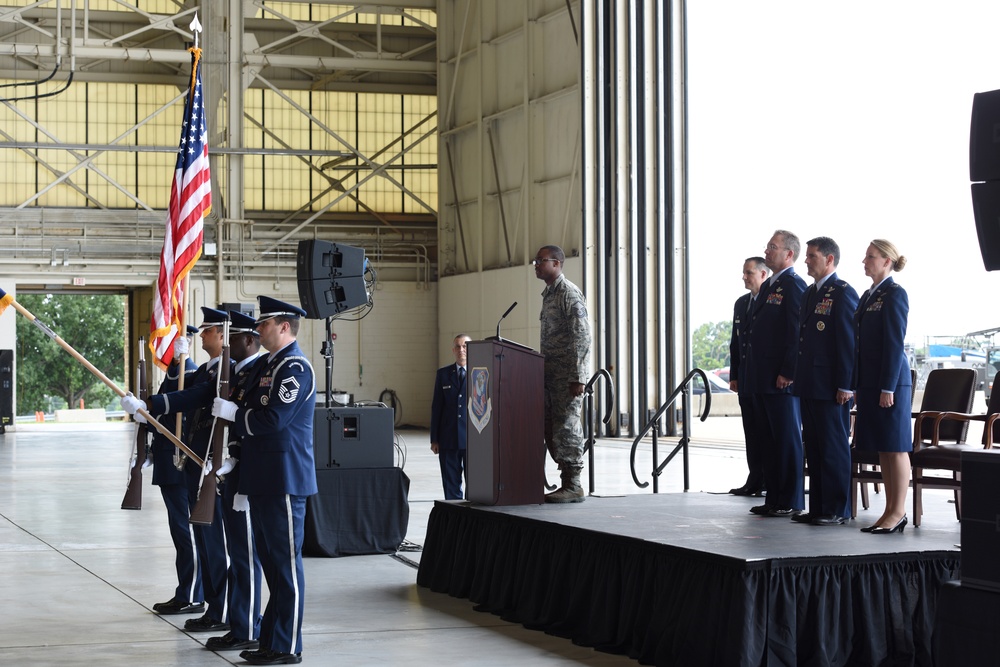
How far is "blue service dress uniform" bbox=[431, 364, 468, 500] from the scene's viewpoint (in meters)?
9.97

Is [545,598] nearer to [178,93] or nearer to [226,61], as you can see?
[226,61]

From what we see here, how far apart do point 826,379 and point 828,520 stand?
774 mm

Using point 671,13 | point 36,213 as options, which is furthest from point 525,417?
point 36,213

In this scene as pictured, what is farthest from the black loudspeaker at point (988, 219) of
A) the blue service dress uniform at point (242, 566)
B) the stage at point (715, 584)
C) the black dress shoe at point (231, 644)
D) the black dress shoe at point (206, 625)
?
the black dress shoe at point (206, 625)

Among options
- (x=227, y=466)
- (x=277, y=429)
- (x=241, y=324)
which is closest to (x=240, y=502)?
(x=227, y=466)

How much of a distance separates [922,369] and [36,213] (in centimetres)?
2219

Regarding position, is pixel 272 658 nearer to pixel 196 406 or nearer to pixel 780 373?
pixel 196 406

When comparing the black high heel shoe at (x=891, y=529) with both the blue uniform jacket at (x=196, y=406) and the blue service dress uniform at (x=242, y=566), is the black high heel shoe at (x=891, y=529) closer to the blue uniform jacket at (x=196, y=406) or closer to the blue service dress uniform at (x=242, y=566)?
the blue service dress uniform at (x=242, y=566)

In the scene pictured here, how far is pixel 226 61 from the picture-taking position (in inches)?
939

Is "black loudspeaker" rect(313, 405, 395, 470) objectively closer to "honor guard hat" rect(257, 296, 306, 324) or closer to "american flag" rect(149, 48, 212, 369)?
"american flag" rect(149, 48, 212, 369)

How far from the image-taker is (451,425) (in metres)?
10.1

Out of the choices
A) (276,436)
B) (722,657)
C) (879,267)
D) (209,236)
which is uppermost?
(209,236)

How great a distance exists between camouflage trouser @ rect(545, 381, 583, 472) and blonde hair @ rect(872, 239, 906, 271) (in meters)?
2.09

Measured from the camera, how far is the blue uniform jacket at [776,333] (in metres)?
7.30
